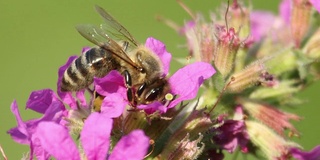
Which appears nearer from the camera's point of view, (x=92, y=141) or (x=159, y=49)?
(x=92, y=141)

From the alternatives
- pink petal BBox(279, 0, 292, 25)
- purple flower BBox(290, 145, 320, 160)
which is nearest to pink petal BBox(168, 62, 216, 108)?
purple flower BBox(290, 145, 320, 160)

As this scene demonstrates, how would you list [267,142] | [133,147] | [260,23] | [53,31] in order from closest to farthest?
[133,147]
[267,142]
[260,23]
[53,31]

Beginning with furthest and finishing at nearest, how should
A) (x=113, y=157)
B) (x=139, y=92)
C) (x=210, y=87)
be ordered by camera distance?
(x=210, y=87), (x=139, y=92), (x=113, y=157)

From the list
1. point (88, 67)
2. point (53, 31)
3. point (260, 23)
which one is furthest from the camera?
point (53, 31)

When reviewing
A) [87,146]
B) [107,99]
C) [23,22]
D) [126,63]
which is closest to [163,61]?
[126,63]

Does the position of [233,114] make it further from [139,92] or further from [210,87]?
[139,92]

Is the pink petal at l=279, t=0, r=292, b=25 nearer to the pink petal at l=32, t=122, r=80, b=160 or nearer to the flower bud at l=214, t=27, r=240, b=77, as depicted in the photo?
the flower bud at l=214, t=27, r=240, b=77

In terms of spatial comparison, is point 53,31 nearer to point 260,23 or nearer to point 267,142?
point 260,23

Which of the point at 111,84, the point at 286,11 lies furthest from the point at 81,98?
the point at 286,11
